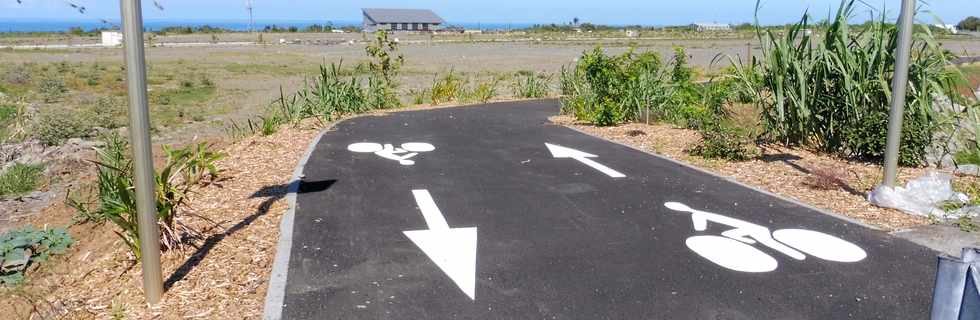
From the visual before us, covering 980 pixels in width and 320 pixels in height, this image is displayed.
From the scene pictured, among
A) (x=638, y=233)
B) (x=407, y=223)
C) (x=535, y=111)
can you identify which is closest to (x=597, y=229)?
(x=638, y=233)

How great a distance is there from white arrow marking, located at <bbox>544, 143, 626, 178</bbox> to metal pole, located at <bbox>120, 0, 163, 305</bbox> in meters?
5.89

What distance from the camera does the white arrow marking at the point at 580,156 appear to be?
10258 millimetres

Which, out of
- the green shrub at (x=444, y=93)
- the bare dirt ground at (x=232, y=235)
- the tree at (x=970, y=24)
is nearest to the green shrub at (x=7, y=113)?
the bare dirt ground at (x=232, y=235)

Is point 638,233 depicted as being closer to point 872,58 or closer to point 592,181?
point 592,181

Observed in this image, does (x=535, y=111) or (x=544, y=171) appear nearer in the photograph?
(x=544, y=171)

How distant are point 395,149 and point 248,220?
4.63 metres

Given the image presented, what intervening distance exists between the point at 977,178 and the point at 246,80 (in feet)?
102

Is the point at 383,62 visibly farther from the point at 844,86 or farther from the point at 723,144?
the point at 844,86

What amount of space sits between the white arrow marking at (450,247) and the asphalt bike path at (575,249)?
0.05 ft

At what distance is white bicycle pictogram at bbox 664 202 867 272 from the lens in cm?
656

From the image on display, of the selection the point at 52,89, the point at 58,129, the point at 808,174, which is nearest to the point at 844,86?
the point at 808,174

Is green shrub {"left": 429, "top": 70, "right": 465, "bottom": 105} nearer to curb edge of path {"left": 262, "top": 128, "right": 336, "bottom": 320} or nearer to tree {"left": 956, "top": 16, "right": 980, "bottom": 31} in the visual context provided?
curb edge of path {"left": 262, "top": 128, "right": 336, "bottom": 320}

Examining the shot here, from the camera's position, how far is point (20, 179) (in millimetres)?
13820

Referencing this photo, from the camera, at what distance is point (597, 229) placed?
24.6 feet
